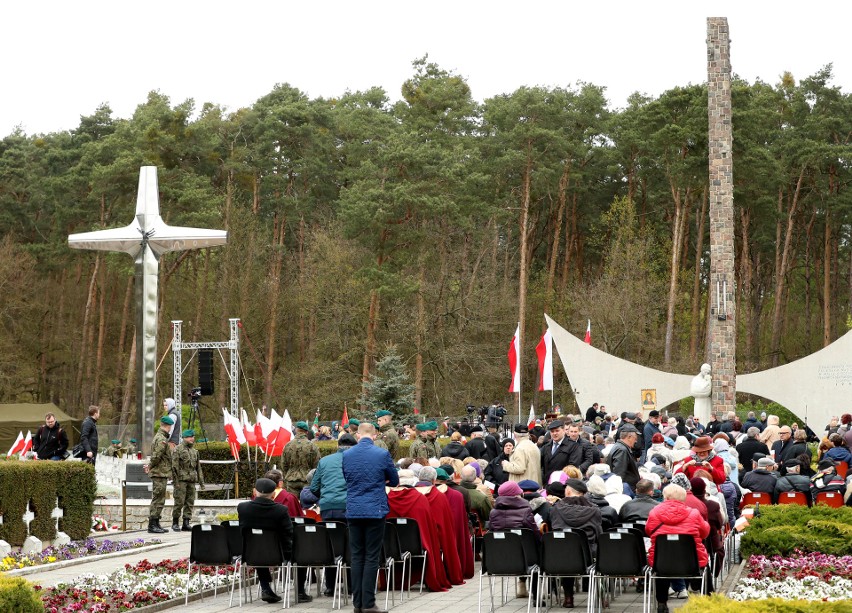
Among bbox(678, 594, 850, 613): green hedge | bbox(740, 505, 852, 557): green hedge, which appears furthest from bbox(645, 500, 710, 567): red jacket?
bbox(740, 505, 852, 557): green hedge

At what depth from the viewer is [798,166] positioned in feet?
150

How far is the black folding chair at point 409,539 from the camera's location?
10898 millimetres

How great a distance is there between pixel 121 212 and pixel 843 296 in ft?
Result: 101

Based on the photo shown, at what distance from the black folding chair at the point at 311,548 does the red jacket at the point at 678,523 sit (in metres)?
2.72

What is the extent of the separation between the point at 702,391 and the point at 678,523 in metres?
23.4

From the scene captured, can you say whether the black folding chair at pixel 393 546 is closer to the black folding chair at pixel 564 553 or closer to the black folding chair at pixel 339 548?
the black folding chair at pixel 339 548

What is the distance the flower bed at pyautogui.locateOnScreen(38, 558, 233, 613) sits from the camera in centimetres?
1030

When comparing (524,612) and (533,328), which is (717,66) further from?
(524,612)

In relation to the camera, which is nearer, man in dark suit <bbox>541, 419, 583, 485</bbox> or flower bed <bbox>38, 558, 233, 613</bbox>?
flower bed <bbox>38, 558, 233, 613</bbox>

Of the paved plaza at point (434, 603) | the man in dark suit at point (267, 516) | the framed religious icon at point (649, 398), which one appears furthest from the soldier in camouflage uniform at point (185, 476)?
the framed religious icon at point (649, 398)

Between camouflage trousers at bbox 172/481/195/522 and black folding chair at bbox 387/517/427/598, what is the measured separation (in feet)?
22.3

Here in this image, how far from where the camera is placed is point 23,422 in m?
38.4

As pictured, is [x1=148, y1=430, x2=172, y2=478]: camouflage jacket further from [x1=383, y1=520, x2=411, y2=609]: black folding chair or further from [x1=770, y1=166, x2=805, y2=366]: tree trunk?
[x1=770, y1=166, x2=805, y2=366]: tree trunk

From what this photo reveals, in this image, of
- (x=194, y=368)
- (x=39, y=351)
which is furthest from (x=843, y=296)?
(x=39, y=351)
